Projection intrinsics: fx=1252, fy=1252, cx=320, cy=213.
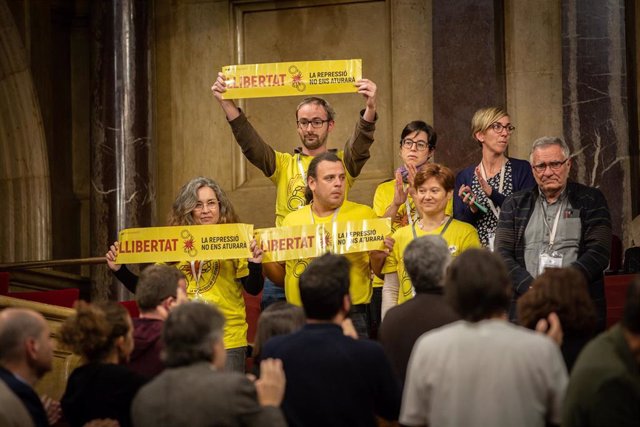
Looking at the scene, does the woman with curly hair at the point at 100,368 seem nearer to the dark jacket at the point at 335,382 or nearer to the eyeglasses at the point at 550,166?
the dark jacket at the point at 335,382

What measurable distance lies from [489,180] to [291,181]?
1.22 metres

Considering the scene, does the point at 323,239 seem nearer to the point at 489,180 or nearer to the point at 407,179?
the point at 407,179

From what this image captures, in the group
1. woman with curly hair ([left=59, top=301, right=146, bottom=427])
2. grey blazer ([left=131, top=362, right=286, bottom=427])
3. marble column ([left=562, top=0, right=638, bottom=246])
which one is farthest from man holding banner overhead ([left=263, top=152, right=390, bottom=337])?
marble column ([left=562, top=0, right=638, bottom=246])

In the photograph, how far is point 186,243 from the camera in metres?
7.15

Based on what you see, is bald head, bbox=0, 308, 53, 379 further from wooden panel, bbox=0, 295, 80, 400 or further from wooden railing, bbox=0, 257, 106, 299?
wooden railing, bbox=0, 257, 106, 299

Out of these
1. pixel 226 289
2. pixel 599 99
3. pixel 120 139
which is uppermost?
pixel 599 99

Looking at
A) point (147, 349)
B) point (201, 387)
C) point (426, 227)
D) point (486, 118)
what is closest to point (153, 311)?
point (147, 349)

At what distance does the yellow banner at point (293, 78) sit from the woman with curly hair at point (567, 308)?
2.79 metres

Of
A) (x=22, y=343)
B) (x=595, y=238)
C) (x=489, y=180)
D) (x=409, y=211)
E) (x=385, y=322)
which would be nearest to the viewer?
(x=22, y=343)

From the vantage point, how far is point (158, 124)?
37.4ft

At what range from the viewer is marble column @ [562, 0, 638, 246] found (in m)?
9.73

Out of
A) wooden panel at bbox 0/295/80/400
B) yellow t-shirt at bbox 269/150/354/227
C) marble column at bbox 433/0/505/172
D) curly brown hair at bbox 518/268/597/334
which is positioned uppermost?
marble column at bbox 433/0/505/172

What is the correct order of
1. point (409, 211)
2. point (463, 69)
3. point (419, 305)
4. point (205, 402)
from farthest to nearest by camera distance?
1. point (463, 69)
2. point (409, 211)
3. point (419, 305)
4. point (205, 402)

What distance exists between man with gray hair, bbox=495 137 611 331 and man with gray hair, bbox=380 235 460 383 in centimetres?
131
